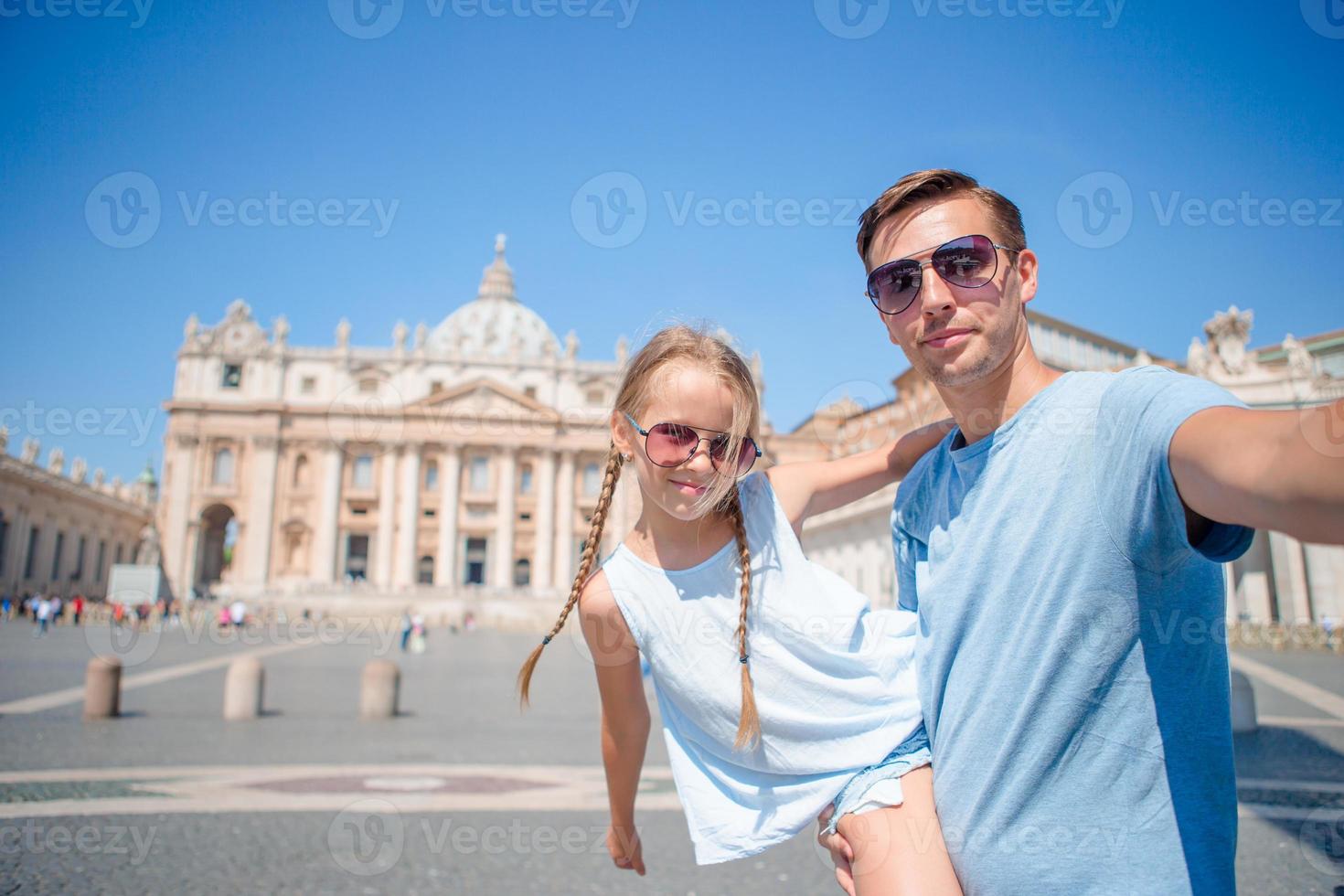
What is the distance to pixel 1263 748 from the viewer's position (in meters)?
7.46

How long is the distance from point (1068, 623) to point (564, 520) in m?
61.6

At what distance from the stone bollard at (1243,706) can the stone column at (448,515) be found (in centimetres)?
5491

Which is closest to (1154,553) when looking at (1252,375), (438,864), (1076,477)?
(1076,477)

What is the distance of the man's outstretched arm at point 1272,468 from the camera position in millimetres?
847

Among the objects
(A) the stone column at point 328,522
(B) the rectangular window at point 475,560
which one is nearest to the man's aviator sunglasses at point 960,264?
(A) the stone column at point 328,522

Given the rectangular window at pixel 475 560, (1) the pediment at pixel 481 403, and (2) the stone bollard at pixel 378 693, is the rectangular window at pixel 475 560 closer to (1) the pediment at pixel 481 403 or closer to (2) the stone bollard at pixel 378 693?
(1) the pediment at pixel 481 403

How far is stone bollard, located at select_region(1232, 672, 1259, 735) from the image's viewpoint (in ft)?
26.0

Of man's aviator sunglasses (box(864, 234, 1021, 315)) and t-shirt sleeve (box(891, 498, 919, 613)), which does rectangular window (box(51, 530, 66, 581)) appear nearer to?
t-shirt sleeve (box(891, 498, 919, 613))

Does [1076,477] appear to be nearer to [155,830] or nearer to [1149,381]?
[1149,381]

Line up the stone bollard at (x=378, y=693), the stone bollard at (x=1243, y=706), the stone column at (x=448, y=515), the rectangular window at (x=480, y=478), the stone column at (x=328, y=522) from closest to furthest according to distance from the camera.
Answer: the stone bollard at (x=1243, y=706) → the stone bollard at (x=378, y=693) → the stone column at (x=328, y=522) → the stone column at (x=448, y=515) → the rectangular window at (x=480, y=478)

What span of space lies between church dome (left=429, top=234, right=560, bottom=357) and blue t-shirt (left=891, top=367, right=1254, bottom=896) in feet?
251

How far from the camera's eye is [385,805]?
621cm

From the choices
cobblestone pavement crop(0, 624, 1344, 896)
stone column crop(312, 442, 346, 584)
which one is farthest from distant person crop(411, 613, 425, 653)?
stone column crop(312, 442, 346, 584)

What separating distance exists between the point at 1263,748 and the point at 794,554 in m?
7.76
